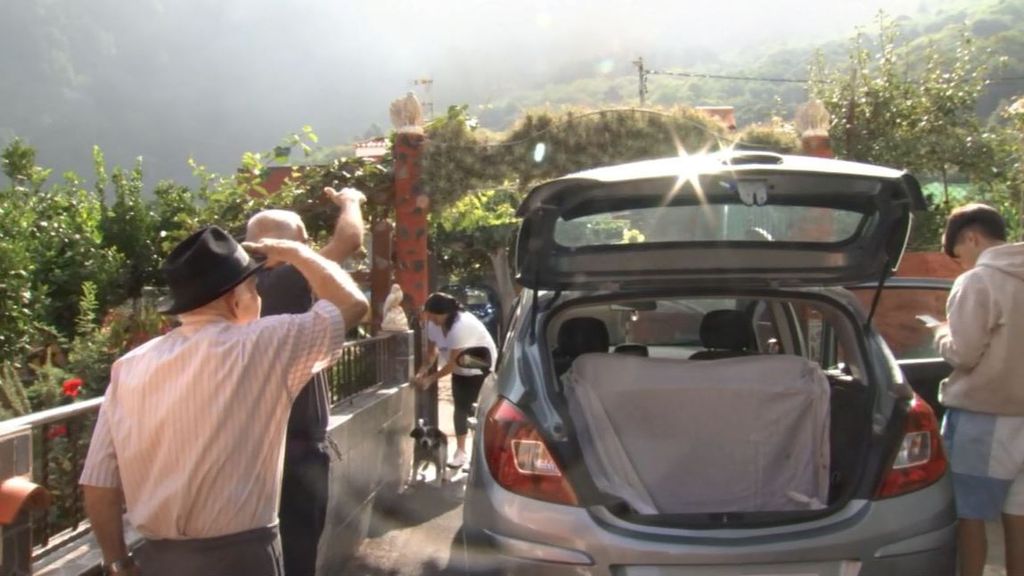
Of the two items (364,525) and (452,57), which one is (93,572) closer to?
(364,525)

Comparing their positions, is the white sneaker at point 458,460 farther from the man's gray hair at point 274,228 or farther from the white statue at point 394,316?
the man's gray hair at point 274,228

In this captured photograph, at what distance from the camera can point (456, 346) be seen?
775cm

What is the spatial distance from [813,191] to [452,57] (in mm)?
92265

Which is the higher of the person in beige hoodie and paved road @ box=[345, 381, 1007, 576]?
the person in beige hoodie

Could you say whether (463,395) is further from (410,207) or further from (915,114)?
(915,114)

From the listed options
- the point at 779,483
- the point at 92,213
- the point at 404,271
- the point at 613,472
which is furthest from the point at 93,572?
the point at 92,213

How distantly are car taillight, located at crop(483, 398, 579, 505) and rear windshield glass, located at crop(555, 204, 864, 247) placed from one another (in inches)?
38.2

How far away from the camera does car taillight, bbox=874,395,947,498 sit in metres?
3.46

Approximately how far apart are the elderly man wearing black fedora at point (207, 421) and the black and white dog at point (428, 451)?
189 inches

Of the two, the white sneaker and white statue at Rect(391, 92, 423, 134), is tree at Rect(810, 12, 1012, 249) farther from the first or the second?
the white sneaker

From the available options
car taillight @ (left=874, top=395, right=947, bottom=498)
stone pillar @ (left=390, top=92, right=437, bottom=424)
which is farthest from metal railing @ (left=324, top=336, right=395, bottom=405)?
car taillight @ (left=874, top=395, right=947, bottom=498)

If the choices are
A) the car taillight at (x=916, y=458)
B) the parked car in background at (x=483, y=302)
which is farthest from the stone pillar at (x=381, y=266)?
the parked car in background at (x=483, y=302)

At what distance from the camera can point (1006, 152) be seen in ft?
51.2

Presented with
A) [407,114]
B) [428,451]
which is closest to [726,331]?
[428,451]
